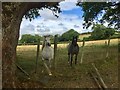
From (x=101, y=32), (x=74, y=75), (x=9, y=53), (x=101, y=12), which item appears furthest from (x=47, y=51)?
(x=101, y=32)

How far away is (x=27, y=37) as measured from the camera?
37312 mm

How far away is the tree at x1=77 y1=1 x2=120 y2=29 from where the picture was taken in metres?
29.9

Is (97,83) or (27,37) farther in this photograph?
(27,37)

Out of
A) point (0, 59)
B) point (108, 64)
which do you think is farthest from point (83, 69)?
A: point (0, 59)

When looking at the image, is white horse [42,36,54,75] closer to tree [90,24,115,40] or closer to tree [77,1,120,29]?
tree [77,1,120,29]

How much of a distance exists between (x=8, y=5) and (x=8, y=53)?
177 cm

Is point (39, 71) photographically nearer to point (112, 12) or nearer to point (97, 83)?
point (97, 83)

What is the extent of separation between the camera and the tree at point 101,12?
98.2 ft

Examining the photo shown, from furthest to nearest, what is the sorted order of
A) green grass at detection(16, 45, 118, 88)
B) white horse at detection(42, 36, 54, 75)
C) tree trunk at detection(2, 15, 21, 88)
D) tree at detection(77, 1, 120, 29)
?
tree at detection(77, 1, 120, 29) → white horse at detection(42, 36, 54, 75) → green grass at detection(16, 45, 118, 88) → tree trunk at detection(2, 15, 21, 88)

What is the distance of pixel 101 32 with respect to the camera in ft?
128

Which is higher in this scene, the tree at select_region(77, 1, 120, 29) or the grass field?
the tree at select_region(77, 1, 120, 29)

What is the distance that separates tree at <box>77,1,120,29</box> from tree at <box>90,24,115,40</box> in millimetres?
3955

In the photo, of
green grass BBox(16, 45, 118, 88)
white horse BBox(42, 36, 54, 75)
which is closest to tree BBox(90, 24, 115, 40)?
green grass BBox(16, 45, 118, 88)

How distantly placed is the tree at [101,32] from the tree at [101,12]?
3.95 metres
